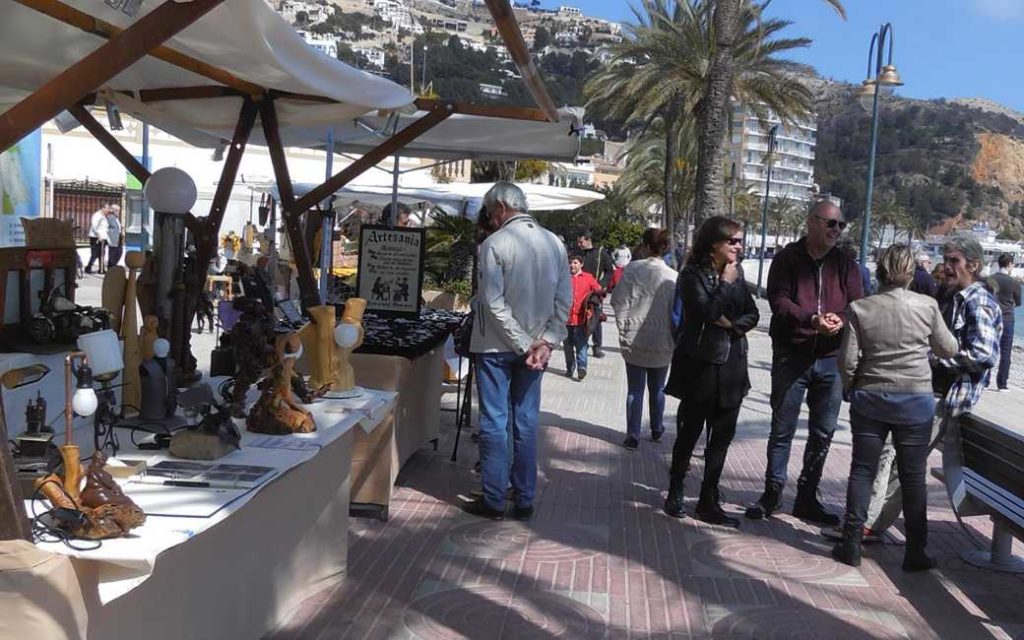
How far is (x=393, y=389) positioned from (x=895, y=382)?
8.55 ft

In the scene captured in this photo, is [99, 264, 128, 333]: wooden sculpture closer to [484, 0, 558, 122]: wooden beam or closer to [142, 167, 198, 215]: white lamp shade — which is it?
[142, 167, 198, 215]: white lamp shade

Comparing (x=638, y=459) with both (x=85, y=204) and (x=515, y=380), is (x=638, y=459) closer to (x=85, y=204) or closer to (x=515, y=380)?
(x=515, y=380)

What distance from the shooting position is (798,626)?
13.5ft

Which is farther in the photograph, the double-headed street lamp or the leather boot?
the double-headed street lamp

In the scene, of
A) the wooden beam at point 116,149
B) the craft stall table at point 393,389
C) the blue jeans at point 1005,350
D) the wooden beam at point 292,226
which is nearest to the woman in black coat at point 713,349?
the craft stall table at point 393,389

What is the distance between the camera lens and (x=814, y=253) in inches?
217

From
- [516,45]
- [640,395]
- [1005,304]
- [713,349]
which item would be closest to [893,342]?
[713,349]

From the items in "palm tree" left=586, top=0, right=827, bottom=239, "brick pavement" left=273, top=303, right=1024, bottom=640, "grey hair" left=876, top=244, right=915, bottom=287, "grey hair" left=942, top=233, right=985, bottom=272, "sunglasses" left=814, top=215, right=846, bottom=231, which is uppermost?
"palm tree" left=586, top=0, right=827, bottom=239

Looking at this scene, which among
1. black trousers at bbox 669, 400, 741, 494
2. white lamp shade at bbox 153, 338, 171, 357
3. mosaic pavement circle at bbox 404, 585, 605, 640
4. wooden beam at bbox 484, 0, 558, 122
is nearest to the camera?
wooden beam at bbox 484, 0, 558, 122

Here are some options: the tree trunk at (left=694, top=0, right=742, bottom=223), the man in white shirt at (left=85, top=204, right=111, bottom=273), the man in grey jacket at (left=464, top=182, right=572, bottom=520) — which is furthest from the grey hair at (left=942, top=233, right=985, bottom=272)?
the man in white shirt at (left=85, top=204, right=111, bottom=273)

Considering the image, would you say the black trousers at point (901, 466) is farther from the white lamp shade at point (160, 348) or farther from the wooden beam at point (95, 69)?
the wooden beam at point (95, 69)

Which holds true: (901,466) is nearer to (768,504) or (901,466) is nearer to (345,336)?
(768,504)

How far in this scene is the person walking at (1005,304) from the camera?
11.7 m

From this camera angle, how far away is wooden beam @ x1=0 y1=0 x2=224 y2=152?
2.37m
